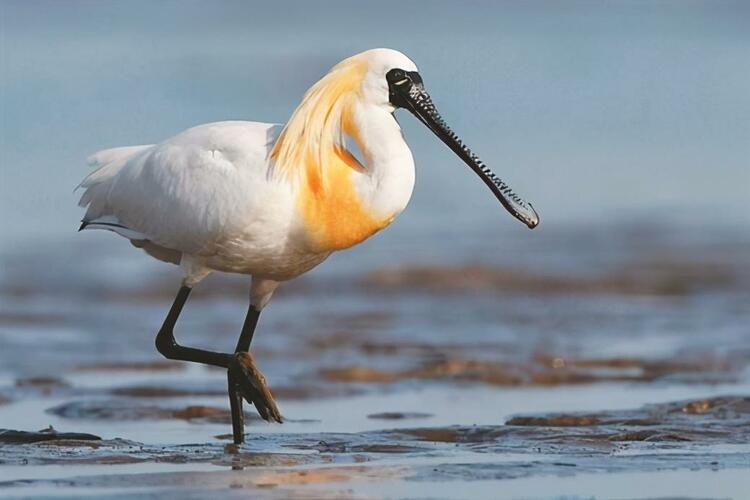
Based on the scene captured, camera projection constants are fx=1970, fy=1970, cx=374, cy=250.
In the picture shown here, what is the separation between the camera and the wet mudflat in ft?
28.8

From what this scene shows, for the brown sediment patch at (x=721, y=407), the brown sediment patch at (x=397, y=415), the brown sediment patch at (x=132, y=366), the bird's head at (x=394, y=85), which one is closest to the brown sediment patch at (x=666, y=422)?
the brown sediment patch at (x=721, y=407)

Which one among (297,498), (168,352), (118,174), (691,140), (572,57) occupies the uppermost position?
(572,57)

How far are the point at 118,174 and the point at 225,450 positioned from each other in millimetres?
1831

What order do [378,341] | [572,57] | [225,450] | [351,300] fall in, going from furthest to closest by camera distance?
1. [572,57]
2. [351,300]
3. [378,341]
4. [225,450]

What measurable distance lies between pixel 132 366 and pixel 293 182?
12.0 ft

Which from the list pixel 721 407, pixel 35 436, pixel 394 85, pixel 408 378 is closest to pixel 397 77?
pixel 394 85

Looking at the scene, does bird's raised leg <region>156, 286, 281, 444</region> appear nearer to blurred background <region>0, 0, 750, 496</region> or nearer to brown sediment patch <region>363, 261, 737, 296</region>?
blurred background <region>0, 0, 750, 496</region>

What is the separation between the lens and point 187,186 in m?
10.1

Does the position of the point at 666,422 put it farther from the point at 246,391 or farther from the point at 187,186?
the point at 187,186

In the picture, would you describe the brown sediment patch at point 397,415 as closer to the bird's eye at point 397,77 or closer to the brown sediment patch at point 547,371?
the brown sediment patch at point 547,371

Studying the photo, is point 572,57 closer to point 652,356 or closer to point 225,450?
point 652,356

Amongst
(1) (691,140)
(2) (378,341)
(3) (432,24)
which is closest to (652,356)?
(2) (378,341)

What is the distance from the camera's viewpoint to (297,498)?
8.19m

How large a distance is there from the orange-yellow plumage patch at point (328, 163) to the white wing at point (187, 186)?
178mm
